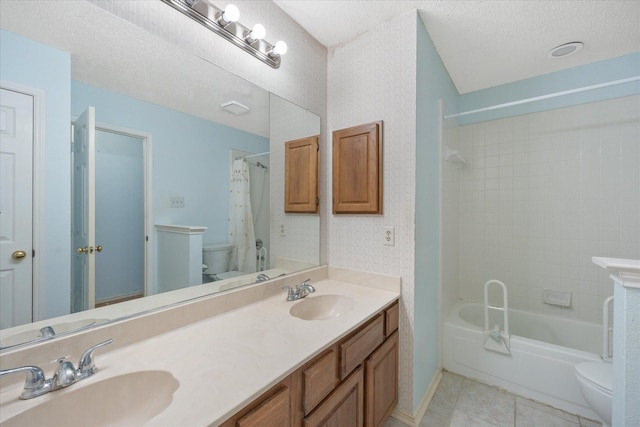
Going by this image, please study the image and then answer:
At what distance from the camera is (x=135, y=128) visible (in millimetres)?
1039

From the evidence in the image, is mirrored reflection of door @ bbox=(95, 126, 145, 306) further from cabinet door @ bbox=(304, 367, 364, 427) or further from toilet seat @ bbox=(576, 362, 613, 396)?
toilet seat @ bbox=(576, 362, 613, 396)

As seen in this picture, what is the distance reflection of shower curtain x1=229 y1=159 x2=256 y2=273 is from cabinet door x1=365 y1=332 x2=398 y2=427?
0.81 metres

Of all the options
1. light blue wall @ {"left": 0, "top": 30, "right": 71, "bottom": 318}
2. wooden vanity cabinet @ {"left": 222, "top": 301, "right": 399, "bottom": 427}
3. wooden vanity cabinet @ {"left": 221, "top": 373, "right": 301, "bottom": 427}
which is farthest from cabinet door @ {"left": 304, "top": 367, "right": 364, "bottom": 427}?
light blue wall @ {"left": 0, "top": 30, "right": 71, "bottom": 318}

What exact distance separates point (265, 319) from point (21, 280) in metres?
0.81

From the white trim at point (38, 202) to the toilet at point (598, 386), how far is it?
2.46m

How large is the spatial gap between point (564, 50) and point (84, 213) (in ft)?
9.98

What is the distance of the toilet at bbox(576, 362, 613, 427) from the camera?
138 cm

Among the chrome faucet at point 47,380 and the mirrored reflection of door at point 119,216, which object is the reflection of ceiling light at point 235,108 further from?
the chrome faucet at point 47,380

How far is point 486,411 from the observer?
1.73m

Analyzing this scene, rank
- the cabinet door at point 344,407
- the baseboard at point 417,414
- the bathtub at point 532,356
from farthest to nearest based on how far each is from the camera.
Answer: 1. the bathtub at point 532,356
2. the baseboard at point 417,414
3. the cabinet door at point 344,407

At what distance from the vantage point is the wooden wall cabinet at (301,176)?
1.76m

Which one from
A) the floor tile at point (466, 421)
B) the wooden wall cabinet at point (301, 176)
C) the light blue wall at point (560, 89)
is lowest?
the floor tile at point (466, 421)

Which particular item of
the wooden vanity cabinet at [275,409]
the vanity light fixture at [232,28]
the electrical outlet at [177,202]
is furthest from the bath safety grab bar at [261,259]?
the vanity light fixture at [232,28]

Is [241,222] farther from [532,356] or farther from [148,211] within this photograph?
[532,356]
